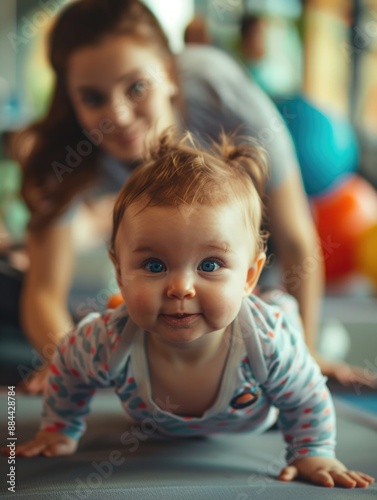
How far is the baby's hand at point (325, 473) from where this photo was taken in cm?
51

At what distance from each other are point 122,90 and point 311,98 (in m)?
1.43

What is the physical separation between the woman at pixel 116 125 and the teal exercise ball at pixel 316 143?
1.95 feet

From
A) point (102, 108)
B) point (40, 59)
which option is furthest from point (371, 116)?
point (102, 108)

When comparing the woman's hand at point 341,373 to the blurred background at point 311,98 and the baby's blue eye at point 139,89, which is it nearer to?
the baby's blue eye at point 139,89

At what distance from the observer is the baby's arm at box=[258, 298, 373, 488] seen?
1.73 feet

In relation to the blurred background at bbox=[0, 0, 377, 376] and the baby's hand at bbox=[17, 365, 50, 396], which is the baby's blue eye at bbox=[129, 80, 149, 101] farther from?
Result: the blurred background at bbox=[0, 0, 377, 376]

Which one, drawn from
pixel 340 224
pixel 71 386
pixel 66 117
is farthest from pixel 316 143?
pixel 71 386

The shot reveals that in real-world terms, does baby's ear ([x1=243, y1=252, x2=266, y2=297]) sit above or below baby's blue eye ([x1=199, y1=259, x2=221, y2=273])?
below

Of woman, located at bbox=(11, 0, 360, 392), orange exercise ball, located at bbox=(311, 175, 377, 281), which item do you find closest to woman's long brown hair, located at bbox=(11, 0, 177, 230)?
woman, located at bbox=(11, 0, 360, 392)

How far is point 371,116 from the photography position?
213cm

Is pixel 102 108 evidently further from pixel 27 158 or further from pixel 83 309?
pixel 83 309

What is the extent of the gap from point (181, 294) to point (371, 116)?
1813mm

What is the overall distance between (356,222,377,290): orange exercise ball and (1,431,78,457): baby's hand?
1105 mm

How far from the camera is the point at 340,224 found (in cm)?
159
